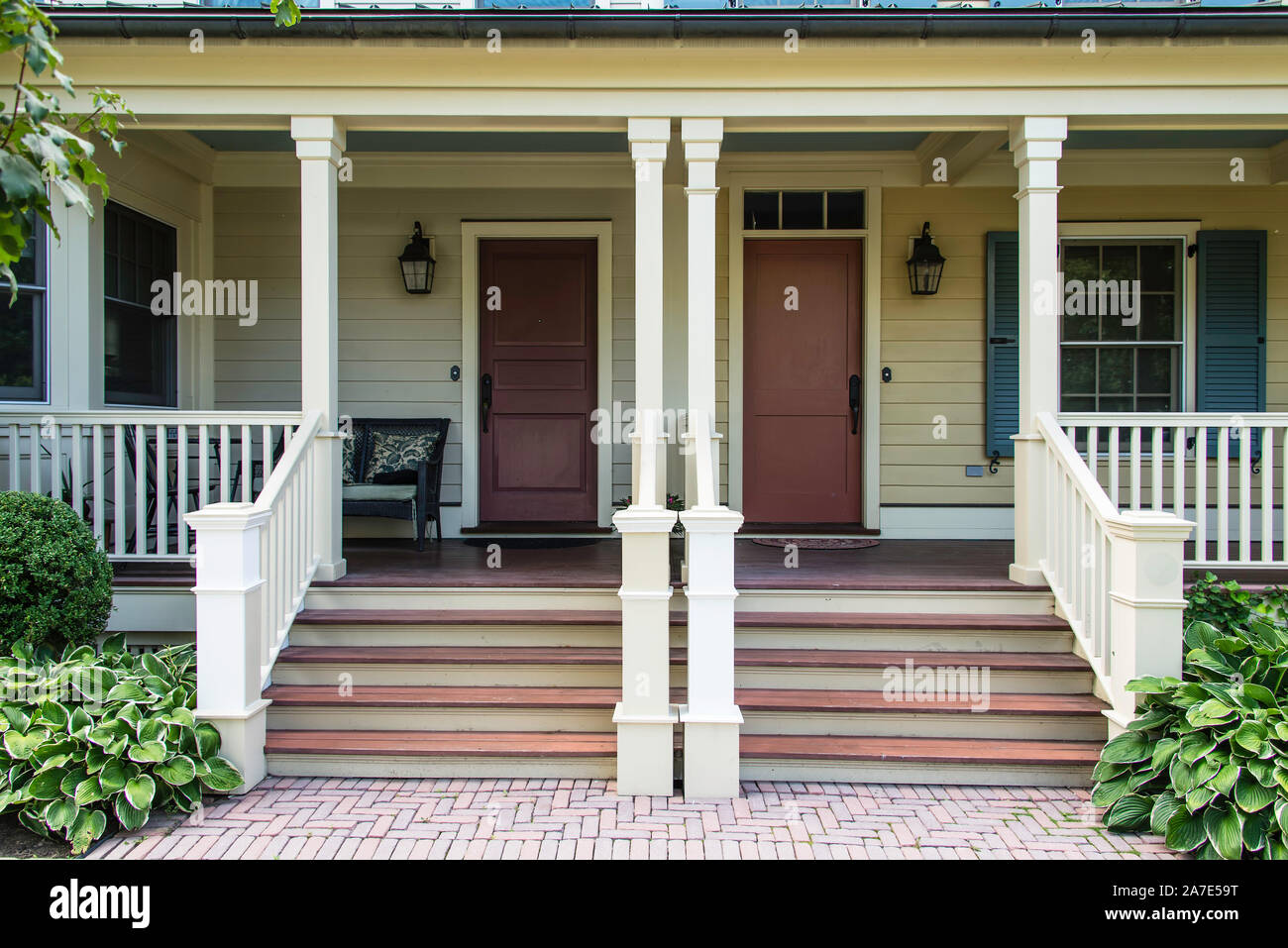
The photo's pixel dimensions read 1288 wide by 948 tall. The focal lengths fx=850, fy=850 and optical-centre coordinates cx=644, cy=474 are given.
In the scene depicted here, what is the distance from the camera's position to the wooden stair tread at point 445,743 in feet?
11.1

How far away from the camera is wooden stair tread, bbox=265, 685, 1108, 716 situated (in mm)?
3512

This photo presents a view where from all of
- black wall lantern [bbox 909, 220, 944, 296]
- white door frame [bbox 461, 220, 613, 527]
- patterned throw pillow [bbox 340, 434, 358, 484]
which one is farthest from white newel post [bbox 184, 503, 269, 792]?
black wall lantern [bbox 909, 220, 944, 296]

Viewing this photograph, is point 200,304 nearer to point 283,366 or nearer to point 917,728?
point 283,366

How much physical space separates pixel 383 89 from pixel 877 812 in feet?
12.9

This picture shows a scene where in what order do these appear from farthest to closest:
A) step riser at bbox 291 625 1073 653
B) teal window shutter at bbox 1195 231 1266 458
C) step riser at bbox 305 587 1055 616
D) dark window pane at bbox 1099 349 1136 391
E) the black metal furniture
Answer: dark window pane at bbox 1099 349 1136 391, teal window shutter at bbox 1195 231 1266 458, the black metal furniture, step riser at bbox 305 587 1055 616, step riser at bbox 291 625 1073 653

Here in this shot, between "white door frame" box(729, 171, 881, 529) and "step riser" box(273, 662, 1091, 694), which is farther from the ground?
"white door frame" box(729, 171, 881, 529)

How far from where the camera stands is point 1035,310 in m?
4.15

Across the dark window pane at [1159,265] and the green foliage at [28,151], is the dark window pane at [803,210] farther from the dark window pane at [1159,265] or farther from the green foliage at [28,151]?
the green foliage at [28,151]

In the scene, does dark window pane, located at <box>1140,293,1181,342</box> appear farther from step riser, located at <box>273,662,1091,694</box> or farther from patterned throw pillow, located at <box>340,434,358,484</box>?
patterned throw pillow, located at <box>340,434,358,484</box>

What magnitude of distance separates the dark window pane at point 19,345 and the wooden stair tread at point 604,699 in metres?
2.46

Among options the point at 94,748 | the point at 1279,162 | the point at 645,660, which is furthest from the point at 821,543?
the point at 94,748

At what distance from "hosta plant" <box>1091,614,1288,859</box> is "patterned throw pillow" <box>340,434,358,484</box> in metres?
4.62

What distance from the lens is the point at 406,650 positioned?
383 cm

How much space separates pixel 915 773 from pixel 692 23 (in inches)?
136
